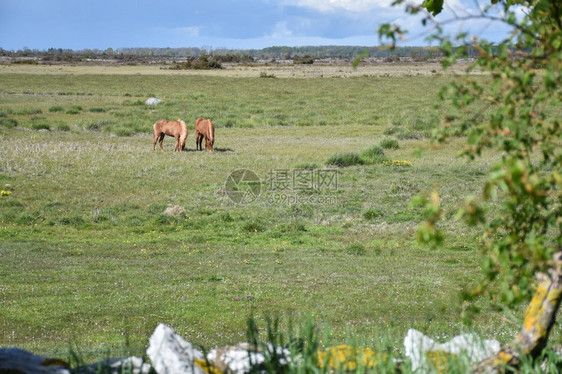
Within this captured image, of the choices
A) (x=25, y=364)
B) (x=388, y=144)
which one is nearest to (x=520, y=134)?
(x=25, y=364)

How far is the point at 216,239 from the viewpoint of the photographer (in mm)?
16562

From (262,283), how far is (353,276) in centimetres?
189

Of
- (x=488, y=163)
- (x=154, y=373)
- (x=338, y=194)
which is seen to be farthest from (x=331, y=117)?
(x=154, y=373)

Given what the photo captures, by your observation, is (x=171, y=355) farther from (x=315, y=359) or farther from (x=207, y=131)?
(x=207, y=131)

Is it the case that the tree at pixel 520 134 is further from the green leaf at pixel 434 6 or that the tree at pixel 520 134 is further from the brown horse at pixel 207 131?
the brown horse at pixel 207 131

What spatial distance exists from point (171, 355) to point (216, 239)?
40.7ft

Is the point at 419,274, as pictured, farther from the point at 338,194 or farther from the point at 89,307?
the point at 338,194

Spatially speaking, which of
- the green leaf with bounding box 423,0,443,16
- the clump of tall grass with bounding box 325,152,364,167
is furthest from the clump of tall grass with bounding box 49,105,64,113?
the green leaf with bounding box 423,0,443,16

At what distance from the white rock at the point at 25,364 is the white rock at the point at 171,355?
22.4 inches

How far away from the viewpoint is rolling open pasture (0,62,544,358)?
1014 centimetres

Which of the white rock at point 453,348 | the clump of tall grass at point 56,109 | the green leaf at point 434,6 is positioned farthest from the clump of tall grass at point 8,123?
the white rock at point 453,348

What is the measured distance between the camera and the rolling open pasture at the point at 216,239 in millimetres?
10141

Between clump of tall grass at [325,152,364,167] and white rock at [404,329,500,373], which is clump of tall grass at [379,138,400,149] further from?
white rock at [404,329,500,373]

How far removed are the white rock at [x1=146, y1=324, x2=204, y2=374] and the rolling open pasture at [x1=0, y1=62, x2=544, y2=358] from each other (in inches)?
37.0
